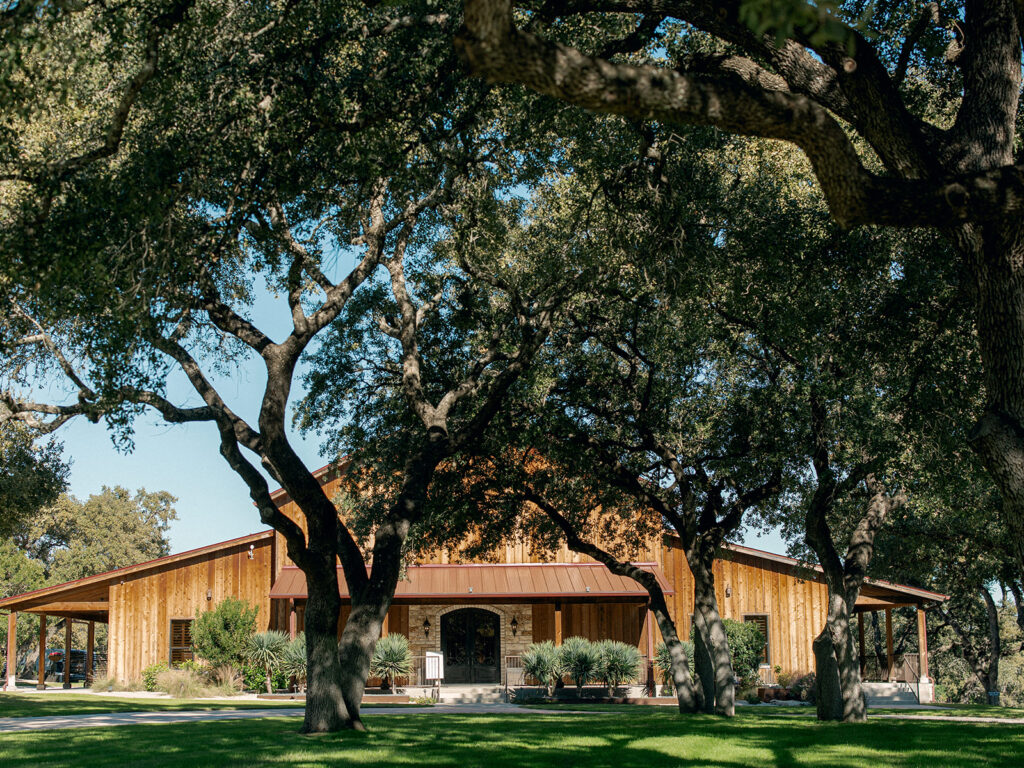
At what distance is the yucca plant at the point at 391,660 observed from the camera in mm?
25719

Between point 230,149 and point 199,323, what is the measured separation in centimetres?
428

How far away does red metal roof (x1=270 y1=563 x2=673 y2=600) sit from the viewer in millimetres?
28281

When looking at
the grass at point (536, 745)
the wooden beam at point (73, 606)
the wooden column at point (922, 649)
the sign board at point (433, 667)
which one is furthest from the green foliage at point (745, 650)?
the wooden beam at point (73, 606)

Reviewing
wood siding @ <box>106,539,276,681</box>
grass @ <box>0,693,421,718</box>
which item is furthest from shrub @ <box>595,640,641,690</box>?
wood siding @ <box>106,539,276,681</box>

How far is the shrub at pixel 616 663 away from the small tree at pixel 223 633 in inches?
413

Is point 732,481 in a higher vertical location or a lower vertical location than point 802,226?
lower

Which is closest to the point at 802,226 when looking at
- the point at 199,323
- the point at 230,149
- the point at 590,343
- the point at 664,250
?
the point at 664,250

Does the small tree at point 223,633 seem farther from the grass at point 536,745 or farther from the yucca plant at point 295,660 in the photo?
the grass at point 536,745

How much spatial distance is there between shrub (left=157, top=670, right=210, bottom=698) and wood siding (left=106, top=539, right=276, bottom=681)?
247cm

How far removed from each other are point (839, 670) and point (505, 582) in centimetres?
1432

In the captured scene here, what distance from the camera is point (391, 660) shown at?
84.5 ft

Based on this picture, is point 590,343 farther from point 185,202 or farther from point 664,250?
point 185,202

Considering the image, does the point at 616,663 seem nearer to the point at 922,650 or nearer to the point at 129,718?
the point at 922,650

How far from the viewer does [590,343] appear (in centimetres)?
1662
